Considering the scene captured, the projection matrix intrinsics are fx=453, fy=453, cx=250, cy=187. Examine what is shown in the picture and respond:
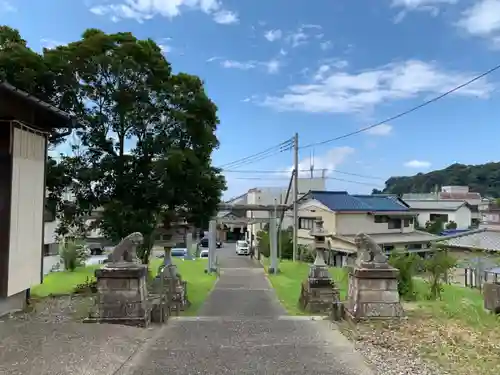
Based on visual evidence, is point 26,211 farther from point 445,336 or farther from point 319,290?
point 445,336

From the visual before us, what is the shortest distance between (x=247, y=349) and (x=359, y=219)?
2599cm

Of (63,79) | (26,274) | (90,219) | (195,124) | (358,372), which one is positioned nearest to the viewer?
(358,372)

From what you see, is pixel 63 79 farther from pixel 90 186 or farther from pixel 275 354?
pixel 275 354

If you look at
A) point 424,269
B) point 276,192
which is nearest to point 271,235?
point 424,269

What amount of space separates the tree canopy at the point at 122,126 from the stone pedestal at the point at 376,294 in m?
5.04

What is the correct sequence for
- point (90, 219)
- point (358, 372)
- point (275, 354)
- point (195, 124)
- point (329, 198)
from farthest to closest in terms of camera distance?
point (329, 198)
point (90, 219)
point (195, 124)
point (275, 354)
point (358, 372)

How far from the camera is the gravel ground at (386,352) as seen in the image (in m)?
4.81

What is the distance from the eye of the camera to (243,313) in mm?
11094

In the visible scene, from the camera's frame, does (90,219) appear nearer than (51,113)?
No

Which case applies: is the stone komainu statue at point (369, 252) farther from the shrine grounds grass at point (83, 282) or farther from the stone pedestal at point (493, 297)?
the shrine grounds grass at point (83, 282)

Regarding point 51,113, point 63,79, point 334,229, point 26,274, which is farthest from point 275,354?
point 334,229

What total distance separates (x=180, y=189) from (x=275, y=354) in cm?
611

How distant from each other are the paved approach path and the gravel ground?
0.51 ft

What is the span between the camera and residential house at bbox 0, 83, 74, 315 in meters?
7.52
